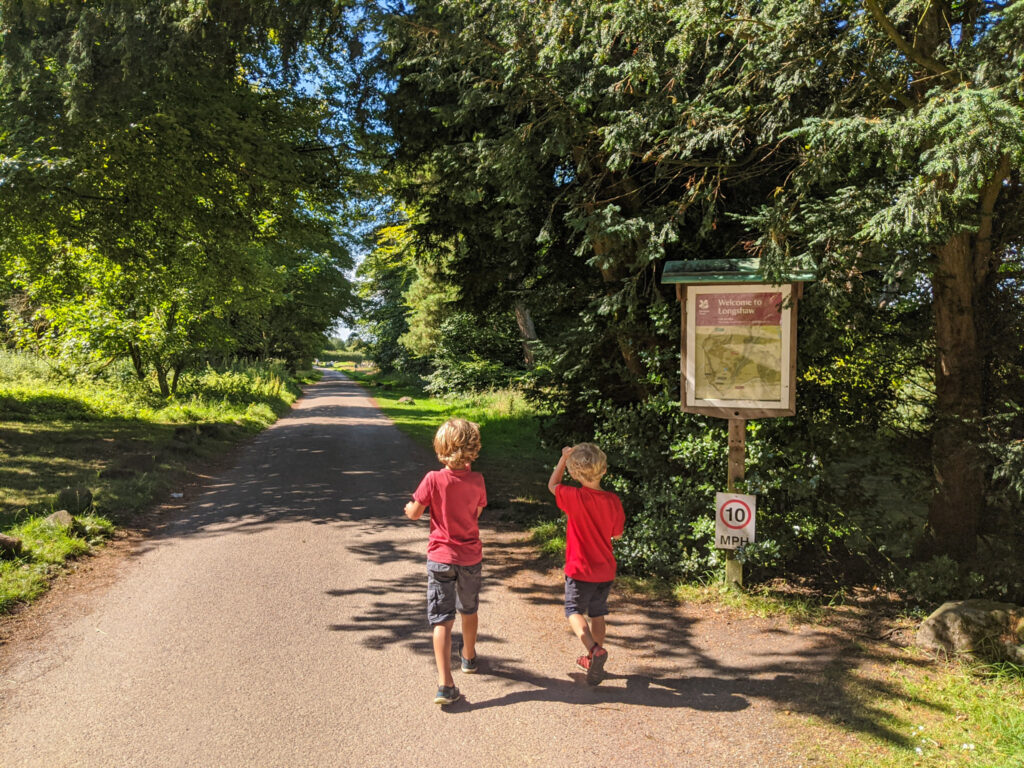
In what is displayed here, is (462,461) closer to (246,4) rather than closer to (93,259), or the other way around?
(246,4)

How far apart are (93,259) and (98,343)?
2.31 meters

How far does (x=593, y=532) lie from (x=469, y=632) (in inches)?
40.5

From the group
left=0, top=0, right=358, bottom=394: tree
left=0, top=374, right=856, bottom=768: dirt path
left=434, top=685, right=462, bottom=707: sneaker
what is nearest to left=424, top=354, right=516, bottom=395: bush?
left=0, top=0, right=358, bottom=394: tree

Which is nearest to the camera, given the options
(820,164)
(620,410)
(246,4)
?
(820,164)

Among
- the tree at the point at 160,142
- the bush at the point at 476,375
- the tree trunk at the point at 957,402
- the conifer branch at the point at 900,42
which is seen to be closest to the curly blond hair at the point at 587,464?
the tree trunk at the point at 957,402

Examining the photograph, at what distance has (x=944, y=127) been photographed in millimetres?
3641

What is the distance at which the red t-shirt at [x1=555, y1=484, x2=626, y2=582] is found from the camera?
426cm

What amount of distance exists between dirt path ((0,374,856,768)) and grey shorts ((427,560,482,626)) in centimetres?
49

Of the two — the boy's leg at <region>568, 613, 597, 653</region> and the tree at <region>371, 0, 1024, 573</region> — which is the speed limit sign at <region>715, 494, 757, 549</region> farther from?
the boy's leg at <region>568, 613, 597, 653</region>

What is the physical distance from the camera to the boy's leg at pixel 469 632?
4.22 m

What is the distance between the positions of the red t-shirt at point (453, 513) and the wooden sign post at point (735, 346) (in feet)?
8.10

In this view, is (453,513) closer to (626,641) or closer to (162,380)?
(626,641)

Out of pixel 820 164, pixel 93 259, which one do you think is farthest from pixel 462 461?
pixel 93 259

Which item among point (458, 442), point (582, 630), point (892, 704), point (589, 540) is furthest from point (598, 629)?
point (892, 704)
